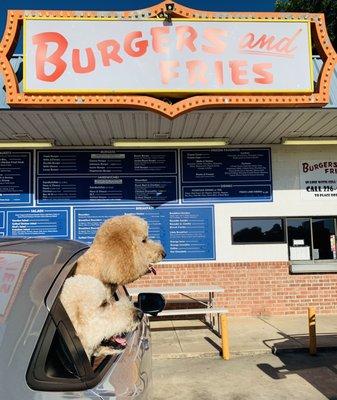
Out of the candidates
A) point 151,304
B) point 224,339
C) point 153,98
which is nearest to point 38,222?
point 153,98

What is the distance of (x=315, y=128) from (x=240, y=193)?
195cm

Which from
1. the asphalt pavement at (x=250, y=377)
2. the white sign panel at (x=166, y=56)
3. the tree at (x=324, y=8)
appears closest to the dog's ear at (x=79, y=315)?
the asphalt pavement at (x=250, y=377)

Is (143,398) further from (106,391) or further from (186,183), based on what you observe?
(186,183)

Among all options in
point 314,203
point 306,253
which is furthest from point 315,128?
point 306,253

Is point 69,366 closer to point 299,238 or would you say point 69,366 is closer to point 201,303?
point 201,303

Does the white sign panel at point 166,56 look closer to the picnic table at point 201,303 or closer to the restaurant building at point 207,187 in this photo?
the restaurant building at point 207,187

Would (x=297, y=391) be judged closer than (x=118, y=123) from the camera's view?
Yes

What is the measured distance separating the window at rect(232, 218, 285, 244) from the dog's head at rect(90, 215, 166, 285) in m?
7.32

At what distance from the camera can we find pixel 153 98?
7.22 meters

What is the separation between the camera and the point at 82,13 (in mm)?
7211

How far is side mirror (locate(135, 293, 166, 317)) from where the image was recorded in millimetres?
3489

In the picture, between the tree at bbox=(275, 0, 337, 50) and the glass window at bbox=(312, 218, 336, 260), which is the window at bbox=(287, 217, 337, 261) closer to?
the glass window at bbox=(312, 218, 336, 260)

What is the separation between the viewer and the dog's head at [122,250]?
2.28 metres

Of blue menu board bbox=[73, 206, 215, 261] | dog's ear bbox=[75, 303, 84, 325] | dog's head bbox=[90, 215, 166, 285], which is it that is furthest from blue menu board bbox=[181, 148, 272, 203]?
dog's ear bbox=[75, 303, 84, 325]
